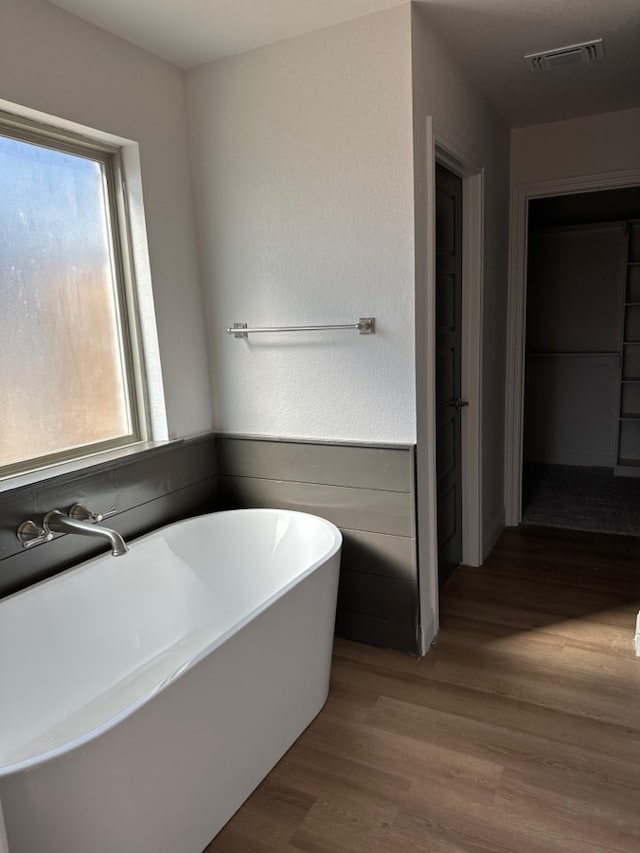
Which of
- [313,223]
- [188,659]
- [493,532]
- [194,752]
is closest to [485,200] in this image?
[313,223]

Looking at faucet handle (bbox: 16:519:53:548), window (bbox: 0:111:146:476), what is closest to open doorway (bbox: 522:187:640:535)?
window (bbox: 0:111:146:476)

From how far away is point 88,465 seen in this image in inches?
86.4

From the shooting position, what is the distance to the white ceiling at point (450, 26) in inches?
81.7

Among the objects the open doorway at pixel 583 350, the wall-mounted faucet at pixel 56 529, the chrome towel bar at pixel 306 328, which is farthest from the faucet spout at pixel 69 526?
the open doorway at pixel 583 350

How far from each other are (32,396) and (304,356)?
1.04 meters

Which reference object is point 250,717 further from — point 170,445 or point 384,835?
point 170,445

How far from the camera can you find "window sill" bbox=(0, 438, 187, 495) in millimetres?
1992

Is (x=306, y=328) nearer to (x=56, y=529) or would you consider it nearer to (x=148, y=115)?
(x=148, y=115)

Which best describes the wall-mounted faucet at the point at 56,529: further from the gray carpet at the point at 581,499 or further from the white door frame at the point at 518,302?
the gray carpet at the point at 581,499

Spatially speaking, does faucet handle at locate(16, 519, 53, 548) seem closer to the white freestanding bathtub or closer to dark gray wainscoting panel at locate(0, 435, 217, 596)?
dark gray wainscoting panel at locate(0, 435, 217, 596)

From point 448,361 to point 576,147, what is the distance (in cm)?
154

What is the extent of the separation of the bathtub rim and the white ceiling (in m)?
1.83

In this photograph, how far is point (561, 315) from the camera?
5.22 meters

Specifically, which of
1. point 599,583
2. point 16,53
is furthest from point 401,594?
point 16,53
